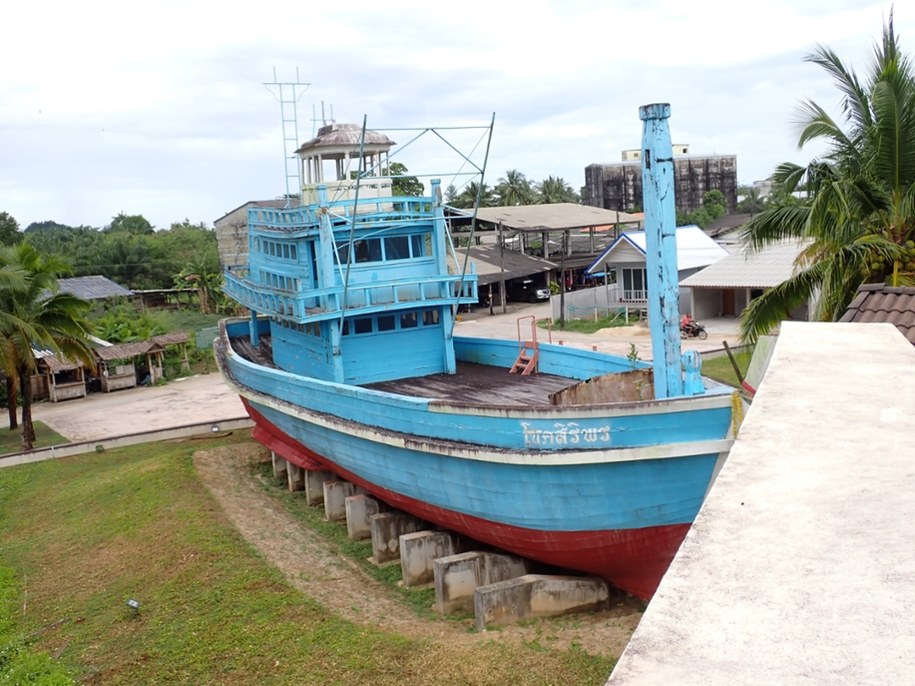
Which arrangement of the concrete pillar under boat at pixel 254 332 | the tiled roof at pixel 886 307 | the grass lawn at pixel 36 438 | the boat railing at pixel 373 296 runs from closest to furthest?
the tiled roof at pixel 886 307 < the boat railing at pixel 373 296 < the grass lawn at pixel 36 438 < the concrete pillar under boat at pixel 254 332

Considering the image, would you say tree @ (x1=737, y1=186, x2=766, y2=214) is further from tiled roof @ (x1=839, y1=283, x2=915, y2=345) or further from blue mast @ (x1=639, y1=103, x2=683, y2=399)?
tiled roof @ (x1=839, y1=283, x2=915, y2=345)

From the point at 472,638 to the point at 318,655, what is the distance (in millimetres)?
1826

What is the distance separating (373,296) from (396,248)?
121 cm

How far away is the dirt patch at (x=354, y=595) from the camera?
10.7 metres

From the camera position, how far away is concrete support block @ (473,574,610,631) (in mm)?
11133

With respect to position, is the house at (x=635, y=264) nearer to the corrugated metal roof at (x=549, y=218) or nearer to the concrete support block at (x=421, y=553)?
the corrugated metal roof at (x=549, y=218)

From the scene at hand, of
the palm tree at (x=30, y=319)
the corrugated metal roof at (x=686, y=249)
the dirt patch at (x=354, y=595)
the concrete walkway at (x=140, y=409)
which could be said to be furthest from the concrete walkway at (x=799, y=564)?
the corrugated metal roof at (x=686, y=249)

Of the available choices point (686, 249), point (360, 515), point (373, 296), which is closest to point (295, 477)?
point (360, 515)

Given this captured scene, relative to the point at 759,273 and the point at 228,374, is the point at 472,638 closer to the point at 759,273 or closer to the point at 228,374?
the point at 228,374

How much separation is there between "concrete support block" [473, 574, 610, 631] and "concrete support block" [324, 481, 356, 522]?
460cm

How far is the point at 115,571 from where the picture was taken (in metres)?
13.1

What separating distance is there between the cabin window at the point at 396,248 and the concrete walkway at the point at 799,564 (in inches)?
430

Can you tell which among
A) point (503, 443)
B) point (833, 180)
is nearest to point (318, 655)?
point (503, 443)

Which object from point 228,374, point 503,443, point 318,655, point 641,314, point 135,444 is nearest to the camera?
point 318,655
